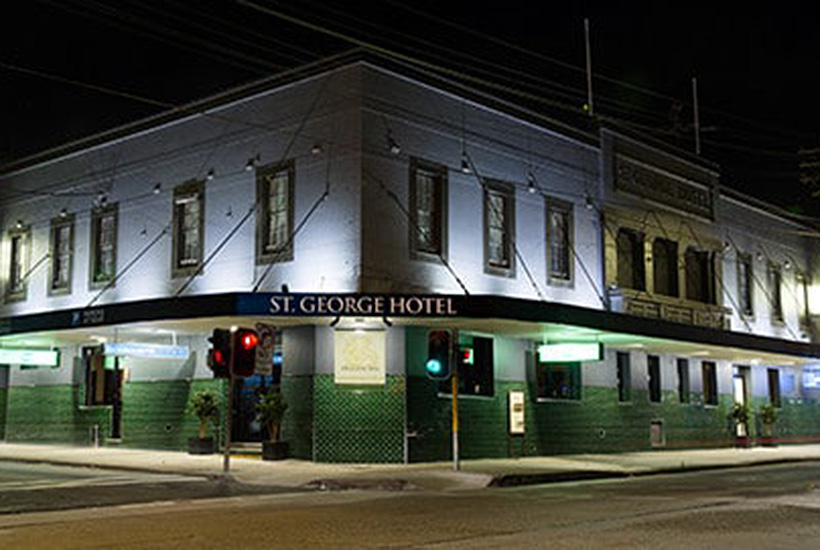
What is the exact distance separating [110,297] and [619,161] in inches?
648

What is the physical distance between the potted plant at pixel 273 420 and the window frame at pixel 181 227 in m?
4.66

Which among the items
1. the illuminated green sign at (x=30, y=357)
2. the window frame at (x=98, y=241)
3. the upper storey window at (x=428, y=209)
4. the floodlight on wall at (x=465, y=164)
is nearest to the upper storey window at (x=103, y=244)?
the window frame at (x=98, y=241)

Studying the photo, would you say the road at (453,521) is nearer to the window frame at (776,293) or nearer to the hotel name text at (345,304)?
the hotel name text at (345,304)

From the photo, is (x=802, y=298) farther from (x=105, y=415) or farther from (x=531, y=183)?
(x=105, y=415)

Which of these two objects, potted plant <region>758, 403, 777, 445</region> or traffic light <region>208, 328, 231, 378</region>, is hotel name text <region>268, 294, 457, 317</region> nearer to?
traffic light <region>208, 328, 231, 378</region>

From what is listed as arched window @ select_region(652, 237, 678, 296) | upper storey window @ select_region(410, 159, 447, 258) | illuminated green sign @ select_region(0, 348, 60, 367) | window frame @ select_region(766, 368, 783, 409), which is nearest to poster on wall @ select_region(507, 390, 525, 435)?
upper storey window @ select_region(410, 159, 447, 258)

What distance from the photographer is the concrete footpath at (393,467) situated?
67.7 ft

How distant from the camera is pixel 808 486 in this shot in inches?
781

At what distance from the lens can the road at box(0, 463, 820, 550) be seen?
37.7 feet

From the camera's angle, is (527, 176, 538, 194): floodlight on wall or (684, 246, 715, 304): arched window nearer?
(527, 176, 538, 194): floodlight on wall

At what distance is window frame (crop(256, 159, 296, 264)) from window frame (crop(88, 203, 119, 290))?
6.45 meters

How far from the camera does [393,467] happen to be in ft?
77.7

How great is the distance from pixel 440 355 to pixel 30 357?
49.3ft

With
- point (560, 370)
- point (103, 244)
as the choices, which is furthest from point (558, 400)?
point (103, 244)
